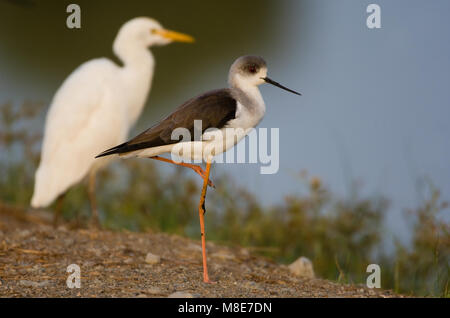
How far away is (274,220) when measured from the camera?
7.55 metres

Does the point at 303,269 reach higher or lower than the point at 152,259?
lower

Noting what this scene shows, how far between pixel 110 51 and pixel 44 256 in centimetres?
1105

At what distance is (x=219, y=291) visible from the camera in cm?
403

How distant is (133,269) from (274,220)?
3.14 m

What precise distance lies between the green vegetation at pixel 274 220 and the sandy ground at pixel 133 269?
0.93 meters

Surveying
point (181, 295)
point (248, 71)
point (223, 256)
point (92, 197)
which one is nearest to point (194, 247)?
point (223, 256)

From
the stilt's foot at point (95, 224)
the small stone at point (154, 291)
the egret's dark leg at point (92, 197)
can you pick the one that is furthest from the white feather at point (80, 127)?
the small stone at point (154, 291)

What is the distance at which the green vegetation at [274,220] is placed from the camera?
6.55 metres

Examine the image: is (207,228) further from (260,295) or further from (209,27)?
(209,27)

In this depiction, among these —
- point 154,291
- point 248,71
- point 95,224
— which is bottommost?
point 154,291

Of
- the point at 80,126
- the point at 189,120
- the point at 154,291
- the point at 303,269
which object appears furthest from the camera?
the point at 80,126

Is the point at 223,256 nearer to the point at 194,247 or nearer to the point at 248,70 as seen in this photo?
the point at 194,247

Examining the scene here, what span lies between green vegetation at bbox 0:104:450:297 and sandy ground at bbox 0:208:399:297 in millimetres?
933
